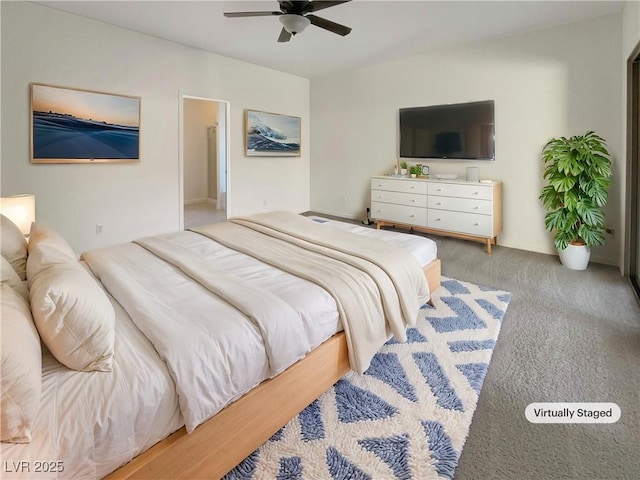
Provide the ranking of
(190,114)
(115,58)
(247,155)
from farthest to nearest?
(190,114)
(247,155)
(115,58)

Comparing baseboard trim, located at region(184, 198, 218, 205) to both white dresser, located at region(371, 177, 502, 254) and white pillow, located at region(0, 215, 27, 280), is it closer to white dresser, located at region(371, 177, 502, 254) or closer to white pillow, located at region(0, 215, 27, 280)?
white dresser, located at region(371, 177, 502, 254)

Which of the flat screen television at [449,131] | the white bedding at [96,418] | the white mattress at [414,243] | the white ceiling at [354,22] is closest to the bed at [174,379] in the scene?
the white bedding at [96,418]

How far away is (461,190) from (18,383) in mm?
4621

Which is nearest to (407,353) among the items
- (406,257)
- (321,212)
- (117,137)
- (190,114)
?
(406,257)

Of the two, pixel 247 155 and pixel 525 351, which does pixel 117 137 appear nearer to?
pixel 247 155

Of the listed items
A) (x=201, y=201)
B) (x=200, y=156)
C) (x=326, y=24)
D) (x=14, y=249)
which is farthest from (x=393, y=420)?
(x=200, y=156)

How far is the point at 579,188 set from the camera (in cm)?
365

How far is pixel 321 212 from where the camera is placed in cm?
704

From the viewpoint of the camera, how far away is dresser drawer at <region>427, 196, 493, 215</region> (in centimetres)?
444

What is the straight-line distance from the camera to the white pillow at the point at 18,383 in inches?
36.1

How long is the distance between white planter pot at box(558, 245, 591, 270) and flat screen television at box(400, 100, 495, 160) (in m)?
1.54

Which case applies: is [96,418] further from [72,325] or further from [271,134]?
[271,134]

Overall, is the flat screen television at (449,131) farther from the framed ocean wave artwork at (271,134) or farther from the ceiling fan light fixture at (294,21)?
the ceiling fan light fixture at (294,21)

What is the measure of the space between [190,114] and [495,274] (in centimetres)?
719
